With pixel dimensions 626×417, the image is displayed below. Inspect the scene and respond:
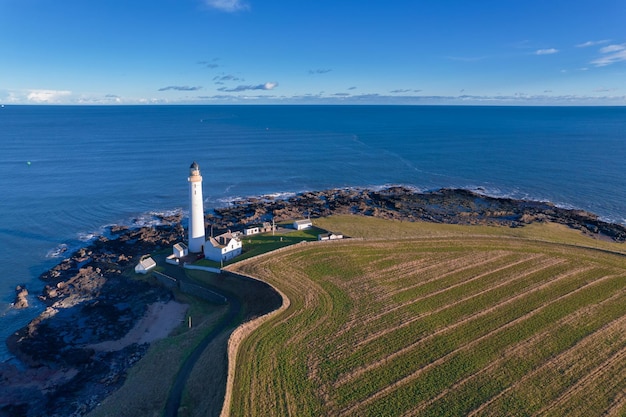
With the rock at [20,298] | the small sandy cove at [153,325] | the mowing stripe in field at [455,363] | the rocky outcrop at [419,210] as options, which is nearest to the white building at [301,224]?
the rocky outcrop at [419,210]

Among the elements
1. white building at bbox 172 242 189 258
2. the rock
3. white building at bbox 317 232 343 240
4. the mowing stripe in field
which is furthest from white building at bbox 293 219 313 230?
the rock

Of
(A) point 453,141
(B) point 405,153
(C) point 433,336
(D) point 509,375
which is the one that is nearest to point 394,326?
(C) point 433,336

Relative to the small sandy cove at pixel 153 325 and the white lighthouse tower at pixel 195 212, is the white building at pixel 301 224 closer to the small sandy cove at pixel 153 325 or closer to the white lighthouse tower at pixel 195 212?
the white lighthouse tower at pixel 195 212

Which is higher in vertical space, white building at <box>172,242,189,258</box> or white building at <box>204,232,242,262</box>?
white building at <box>204,232,242,262</box>

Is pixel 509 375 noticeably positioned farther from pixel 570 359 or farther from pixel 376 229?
pixel 376 229

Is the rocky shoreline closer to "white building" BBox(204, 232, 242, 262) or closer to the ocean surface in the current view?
the ocean surface

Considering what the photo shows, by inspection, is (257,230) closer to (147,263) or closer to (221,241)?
(221,241)

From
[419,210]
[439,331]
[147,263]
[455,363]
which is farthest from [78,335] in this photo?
[419,210]
